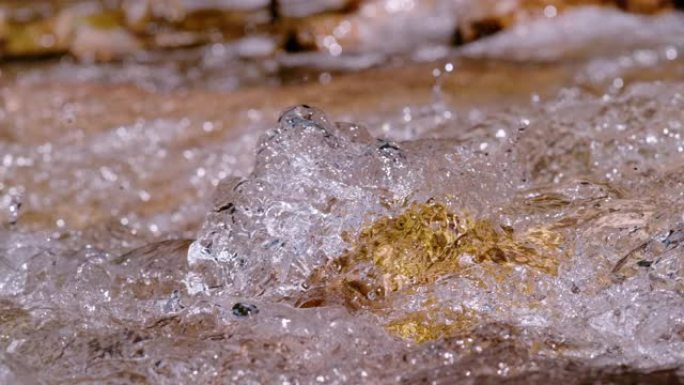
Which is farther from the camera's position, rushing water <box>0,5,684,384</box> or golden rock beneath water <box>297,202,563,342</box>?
golden rock beneath water <box>297,202,563,342</box>

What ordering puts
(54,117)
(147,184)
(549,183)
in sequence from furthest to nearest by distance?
(54,117)
(147,184)
(549,183)

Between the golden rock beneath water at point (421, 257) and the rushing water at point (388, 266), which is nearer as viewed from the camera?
the rushing water at point (388, 266)

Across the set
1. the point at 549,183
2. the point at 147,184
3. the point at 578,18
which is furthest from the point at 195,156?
the point at 578,18

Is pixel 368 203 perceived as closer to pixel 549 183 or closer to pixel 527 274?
pixel 527 274

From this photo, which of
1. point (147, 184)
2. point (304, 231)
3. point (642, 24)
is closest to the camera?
point (304, 231)

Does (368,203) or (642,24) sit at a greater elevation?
(368,203)

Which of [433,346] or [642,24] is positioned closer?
[433,346]
